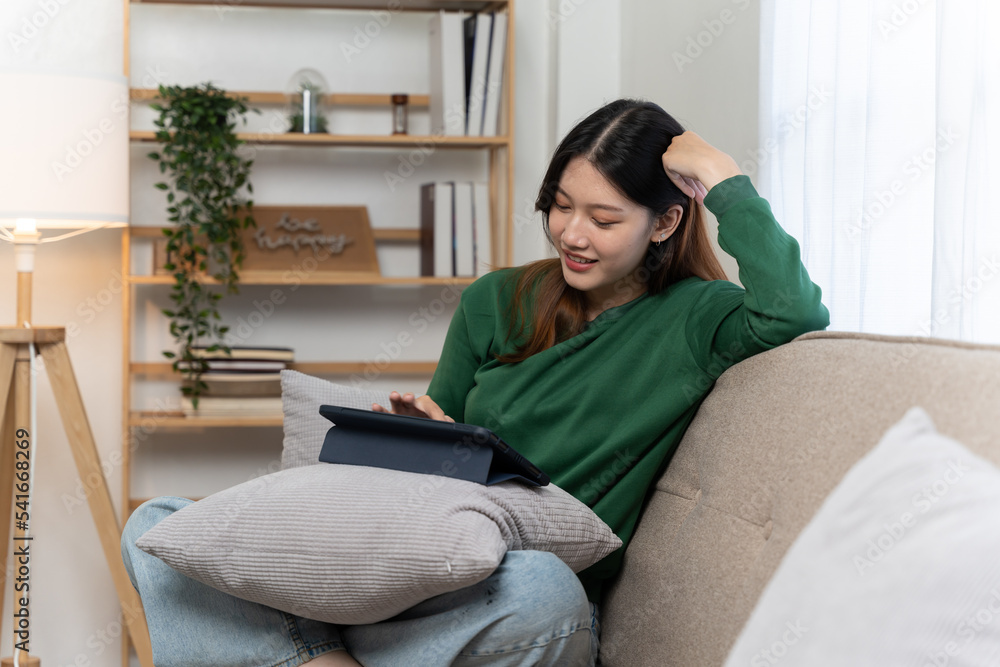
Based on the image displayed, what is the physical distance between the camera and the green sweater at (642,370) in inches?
49.1

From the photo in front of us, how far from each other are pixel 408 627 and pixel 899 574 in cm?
55

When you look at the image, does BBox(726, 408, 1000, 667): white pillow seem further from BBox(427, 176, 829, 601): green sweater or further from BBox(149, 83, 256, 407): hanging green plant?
BBox(149, 83, 256, 407): hanging green plant

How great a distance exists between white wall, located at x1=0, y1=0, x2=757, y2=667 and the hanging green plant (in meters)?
0.21

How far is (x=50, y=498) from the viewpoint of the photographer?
251 cm

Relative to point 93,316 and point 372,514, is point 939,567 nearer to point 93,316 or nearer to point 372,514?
point 372,514

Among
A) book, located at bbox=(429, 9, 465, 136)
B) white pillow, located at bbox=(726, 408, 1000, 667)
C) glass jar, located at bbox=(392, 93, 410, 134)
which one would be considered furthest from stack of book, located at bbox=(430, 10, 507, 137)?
white pillow, located at bbox=(726, 408, 1000, 667)

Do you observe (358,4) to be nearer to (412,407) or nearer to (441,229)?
(441,229)

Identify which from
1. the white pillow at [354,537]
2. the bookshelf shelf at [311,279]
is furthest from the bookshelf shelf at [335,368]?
the white pillow at [354,537]

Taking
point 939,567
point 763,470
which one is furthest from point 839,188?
point 939,567

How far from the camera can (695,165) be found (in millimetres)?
1309

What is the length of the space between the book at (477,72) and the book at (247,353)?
2.53ft

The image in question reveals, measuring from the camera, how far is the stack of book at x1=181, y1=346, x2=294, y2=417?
2305 millimetres

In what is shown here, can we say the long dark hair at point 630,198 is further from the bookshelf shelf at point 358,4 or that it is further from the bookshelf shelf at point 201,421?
the bookshelf shelf at point 358,4

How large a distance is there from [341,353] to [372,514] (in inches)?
65.9
